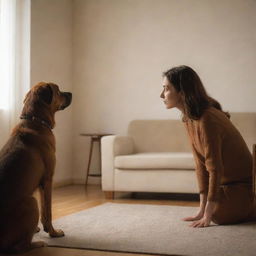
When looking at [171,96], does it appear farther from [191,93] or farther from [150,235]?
[150,235]

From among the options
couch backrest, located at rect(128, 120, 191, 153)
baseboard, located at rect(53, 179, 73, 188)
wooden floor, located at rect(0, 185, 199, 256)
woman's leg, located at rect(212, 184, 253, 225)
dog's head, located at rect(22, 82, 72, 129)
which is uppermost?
dog's head, located at rect(22, 82, 72, 129)

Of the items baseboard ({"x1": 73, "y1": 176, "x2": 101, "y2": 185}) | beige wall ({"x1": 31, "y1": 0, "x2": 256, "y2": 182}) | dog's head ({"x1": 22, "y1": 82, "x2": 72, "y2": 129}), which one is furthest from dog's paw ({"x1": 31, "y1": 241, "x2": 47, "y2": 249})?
baseboard ({"x1": 73, "y1": 176, "x2": 101, "y2": 185})

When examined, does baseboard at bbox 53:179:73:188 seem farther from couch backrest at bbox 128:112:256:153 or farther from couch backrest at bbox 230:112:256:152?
couch backrest at bbox 230:112:256:152

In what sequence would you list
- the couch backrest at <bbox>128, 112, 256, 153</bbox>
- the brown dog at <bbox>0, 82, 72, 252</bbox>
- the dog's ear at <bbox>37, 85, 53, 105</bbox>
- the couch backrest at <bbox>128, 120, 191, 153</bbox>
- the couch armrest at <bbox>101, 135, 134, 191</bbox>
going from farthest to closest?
the couch backrest at <bbox>128, 120, 191, 153</bbox> → the couch backrest at <bbox>128, 112, 256, 153</bbox> → the couch armrest at <bbox>101, 135, 134, 191</bbox> → the dog's ear at <bbox>37, 85, 53, 105</bbox> → the brown dog at <bbox>0, 82, 72, 252</bbox>

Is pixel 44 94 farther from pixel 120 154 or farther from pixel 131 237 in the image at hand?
pixel 120 154

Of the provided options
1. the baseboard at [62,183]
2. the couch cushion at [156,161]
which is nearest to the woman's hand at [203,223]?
the couch cushion at [156,161]

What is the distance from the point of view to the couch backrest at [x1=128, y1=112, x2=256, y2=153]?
4.86m

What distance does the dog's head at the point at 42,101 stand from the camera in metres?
2.58

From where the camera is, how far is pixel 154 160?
171 inches

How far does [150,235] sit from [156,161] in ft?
5.53

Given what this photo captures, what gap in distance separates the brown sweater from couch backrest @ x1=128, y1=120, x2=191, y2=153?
1.98 metres

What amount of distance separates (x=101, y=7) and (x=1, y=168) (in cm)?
401

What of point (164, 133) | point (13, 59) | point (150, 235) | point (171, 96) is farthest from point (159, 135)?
point (150, 235)

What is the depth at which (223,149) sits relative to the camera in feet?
9.60
